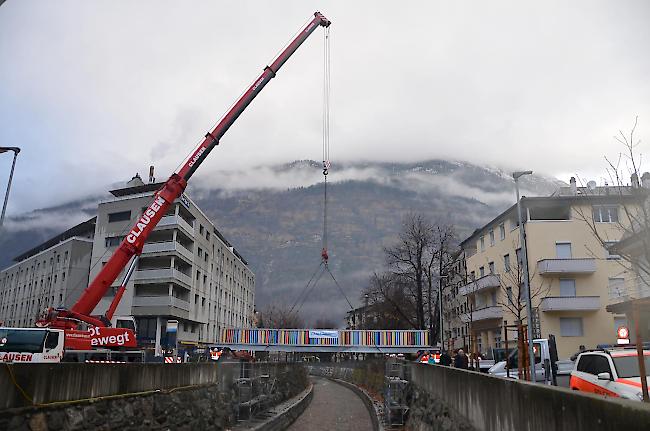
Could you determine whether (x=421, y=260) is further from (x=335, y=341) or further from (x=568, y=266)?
(x=335, y=341)

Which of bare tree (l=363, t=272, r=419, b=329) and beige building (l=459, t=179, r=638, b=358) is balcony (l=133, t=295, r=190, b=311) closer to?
bare tree (l=363, t=272, r=419, b=329)

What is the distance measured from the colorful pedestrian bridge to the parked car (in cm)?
2431

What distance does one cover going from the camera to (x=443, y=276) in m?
51.2

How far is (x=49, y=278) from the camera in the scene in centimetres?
7525

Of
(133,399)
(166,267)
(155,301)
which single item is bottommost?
(133,399)

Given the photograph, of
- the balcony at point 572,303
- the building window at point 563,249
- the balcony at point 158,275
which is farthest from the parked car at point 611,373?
the balcony at point 158,275

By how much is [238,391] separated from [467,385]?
13434 mm

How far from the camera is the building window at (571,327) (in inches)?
1937

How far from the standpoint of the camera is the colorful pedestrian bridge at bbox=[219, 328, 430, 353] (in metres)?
37.4

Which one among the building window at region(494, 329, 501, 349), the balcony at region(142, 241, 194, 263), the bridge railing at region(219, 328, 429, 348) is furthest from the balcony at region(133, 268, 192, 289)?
the building window at region(494, 329, 501, 349)

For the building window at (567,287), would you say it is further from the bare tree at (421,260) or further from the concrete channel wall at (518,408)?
the concrete channel wall at (518,408)

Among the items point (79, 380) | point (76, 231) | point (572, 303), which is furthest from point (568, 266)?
point (76, 231)

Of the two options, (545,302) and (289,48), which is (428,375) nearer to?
(289,48)

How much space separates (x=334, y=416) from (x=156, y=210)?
15.4 m
